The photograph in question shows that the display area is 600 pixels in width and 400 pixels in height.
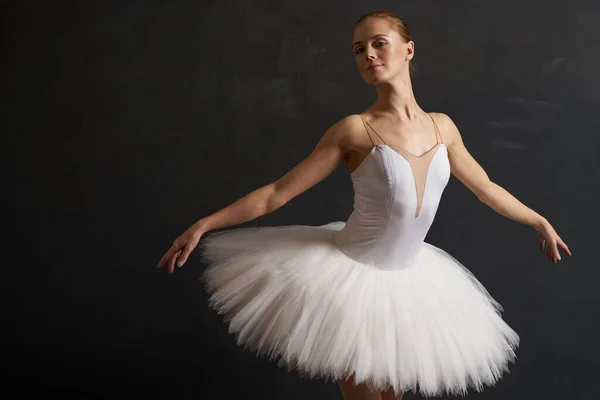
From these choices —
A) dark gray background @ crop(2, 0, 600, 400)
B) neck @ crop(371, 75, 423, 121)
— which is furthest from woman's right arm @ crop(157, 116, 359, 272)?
dark gray background @ crop(2, 0, 600, 400)

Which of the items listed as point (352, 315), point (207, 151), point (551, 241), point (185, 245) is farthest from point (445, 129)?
point (207, 151)

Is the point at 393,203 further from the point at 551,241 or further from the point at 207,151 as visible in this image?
the point at 207,151

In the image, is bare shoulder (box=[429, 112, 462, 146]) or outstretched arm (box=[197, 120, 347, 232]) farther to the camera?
bare shoulder (box=[429, 112, 462, 146])

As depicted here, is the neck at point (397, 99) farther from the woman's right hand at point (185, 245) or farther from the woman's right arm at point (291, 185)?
the woman's right hand at point (185, 245)

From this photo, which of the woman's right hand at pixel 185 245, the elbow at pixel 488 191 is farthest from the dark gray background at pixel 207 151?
the woman's right hand at pixel 185 245

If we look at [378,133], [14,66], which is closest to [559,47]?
[378,133]

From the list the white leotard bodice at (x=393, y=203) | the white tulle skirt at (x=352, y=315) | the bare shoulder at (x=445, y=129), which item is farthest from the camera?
the bare shoulder at (x=445, y=129)

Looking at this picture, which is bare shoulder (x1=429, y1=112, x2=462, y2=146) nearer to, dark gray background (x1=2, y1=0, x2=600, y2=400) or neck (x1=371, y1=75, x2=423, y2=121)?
neck (x1=371, y1=75, x2=423, y2=121)

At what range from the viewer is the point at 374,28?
1.85m

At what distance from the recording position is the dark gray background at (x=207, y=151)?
8.77 ft

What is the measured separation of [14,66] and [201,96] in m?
0.72

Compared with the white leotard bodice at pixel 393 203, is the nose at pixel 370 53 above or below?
above

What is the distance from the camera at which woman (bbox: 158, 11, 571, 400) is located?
1.75 meters

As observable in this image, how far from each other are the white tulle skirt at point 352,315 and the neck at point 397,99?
1.34 feet
